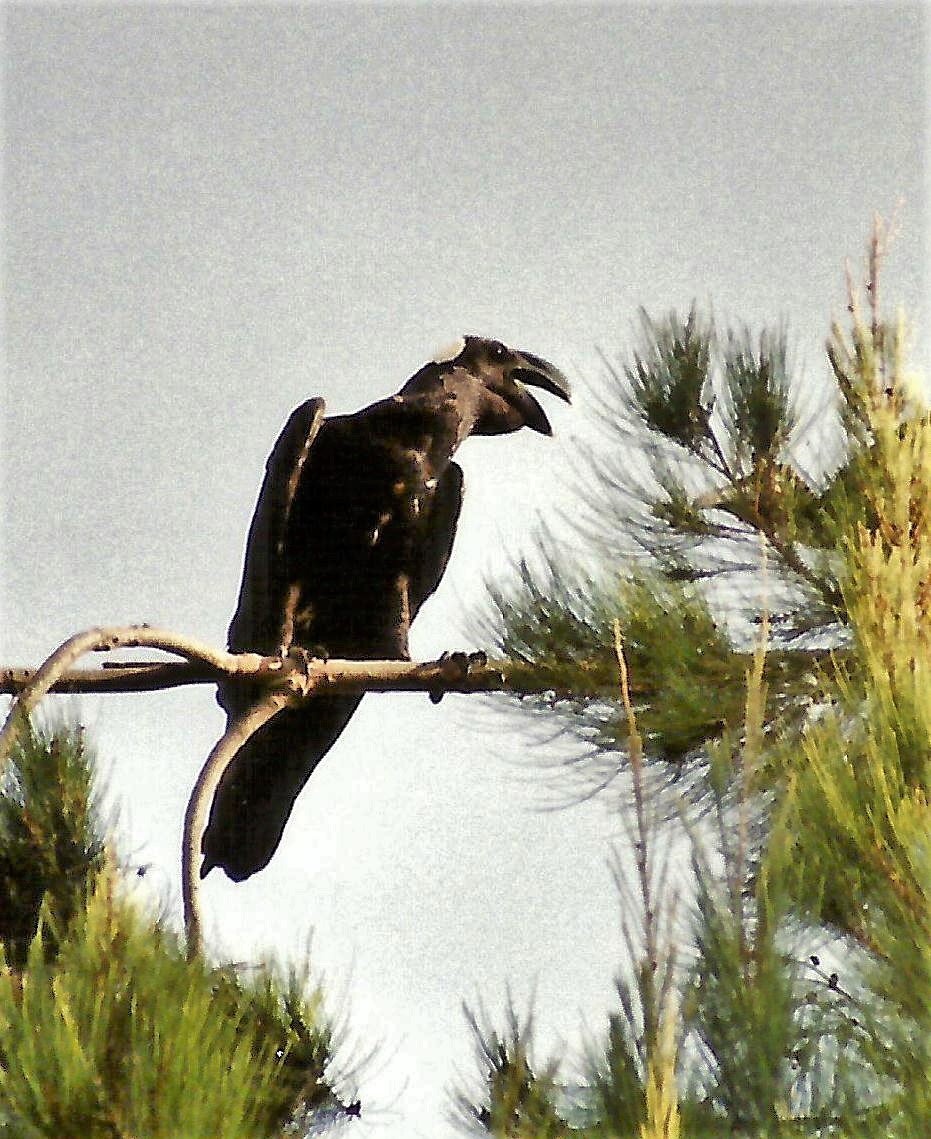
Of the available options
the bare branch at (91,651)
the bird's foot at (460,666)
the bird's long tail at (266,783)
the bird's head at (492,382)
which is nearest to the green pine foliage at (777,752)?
the bird's foot at (460,666)

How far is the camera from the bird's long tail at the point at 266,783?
2877 millimetres

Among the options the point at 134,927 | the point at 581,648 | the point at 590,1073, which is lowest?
the point at 590,1073

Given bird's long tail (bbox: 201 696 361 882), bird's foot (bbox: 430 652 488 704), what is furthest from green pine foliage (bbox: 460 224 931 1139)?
bird's long tail (bbox: 201 696 361 882)

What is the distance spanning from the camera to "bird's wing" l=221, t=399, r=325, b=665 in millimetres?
3221

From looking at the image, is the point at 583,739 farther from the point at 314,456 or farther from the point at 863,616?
the point at 314,456

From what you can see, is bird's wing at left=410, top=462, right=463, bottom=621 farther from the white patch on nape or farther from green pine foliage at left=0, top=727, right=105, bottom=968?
green pine foliage at left=0, top=727, right=105, bottom=968

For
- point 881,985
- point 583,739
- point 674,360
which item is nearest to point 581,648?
point 583,739

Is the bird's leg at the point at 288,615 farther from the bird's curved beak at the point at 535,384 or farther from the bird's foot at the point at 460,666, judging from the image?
the bird's foot at the point at 460,666

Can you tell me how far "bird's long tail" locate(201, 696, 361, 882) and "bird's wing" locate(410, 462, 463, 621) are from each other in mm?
386

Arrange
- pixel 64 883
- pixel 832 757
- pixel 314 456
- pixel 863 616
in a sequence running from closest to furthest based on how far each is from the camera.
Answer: pixel 832 757 < pixel 863 616 < pixel 64 883 < pixel 314 456

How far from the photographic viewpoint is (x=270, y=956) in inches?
55.5

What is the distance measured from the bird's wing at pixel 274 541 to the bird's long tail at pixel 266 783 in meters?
0.19

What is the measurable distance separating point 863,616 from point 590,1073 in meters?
0.42

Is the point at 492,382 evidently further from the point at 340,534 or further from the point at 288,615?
the point at 288,615
